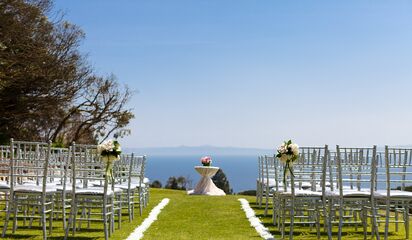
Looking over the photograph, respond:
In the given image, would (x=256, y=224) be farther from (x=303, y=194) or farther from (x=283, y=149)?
(x=303, y=194)

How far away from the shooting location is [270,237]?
9711 mm

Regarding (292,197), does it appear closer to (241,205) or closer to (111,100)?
(241,205)

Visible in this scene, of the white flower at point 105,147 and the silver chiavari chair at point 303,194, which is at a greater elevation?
the white flower at point 105,147

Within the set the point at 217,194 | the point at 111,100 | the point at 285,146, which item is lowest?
the point at 217,194

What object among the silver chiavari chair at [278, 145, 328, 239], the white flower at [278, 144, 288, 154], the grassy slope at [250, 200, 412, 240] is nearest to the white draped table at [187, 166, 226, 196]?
the grassy slope at [250, 200, 412, 240]

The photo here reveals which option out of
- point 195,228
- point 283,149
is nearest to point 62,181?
point 195,228

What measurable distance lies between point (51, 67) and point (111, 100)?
9.28 metres

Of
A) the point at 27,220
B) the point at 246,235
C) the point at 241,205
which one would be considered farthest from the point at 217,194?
the point at 246,235

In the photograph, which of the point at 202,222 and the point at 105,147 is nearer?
the point at 105,147

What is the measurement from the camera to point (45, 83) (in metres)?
32.2

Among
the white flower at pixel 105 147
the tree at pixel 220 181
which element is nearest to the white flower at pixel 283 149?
the white flower at pixel 105 147

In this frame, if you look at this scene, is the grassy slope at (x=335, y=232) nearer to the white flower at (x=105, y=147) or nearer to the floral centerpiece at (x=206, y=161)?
the white flower at (x=105, y=147)

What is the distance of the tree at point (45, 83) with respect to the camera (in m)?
27.2

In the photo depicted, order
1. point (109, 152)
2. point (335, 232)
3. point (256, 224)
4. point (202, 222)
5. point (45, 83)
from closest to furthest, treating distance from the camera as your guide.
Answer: point (109, 152) < point (335, 232) < point (256, 224) < point (202, 222) < point (45, 83)
